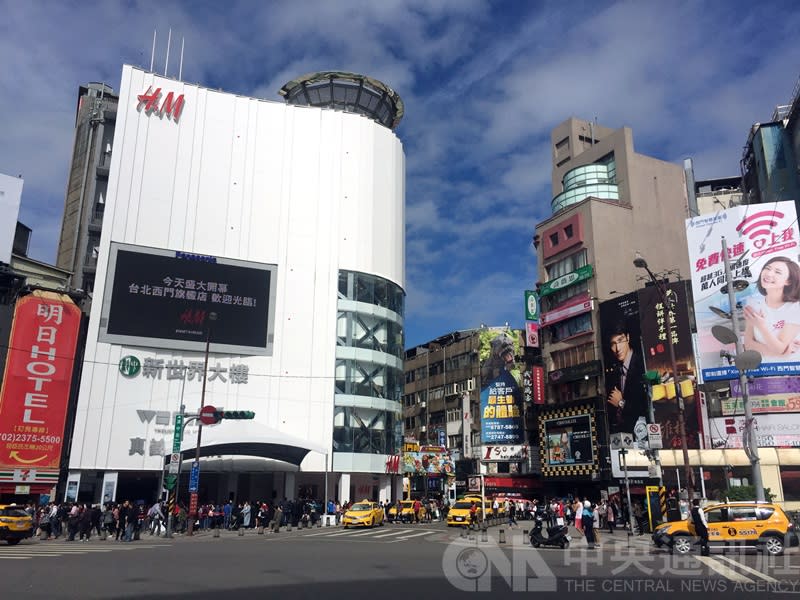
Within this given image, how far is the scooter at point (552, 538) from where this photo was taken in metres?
22.7

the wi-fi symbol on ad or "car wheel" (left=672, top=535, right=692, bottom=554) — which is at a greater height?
the wi-fi symbol on ad

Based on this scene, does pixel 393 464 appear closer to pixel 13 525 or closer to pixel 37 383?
pixel 37 383

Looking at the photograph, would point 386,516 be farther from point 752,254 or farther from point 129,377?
point 752,254

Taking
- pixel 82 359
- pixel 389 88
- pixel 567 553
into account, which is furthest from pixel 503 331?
pixel 567 553

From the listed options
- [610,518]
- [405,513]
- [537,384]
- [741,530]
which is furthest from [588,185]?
[741,530]

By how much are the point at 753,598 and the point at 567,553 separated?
984cm

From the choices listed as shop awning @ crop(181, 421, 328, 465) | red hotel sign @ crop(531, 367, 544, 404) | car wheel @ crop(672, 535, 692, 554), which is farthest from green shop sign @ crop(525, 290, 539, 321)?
car wheel @ crop(672, 535, 692, 554)

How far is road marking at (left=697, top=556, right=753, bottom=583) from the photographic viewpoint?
14016 mm

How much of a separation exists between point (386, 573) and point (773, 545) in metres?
12.5

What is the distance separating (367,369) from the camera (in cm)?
5228

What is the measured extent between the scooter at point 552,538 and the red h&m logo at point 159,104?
41.7m

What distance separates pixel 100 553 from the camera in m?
20.9

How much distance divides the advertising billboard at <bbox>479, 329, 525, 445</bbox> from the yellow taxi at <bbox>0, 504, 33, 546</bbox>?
47919 mm

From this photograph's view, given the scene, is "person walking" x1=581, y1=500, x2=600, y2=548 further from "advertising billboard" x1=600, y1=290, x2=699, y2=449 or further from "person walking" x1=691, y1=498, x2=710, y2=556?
"advertising billboard" x1=600, y1=290, x2=699, y2=449
